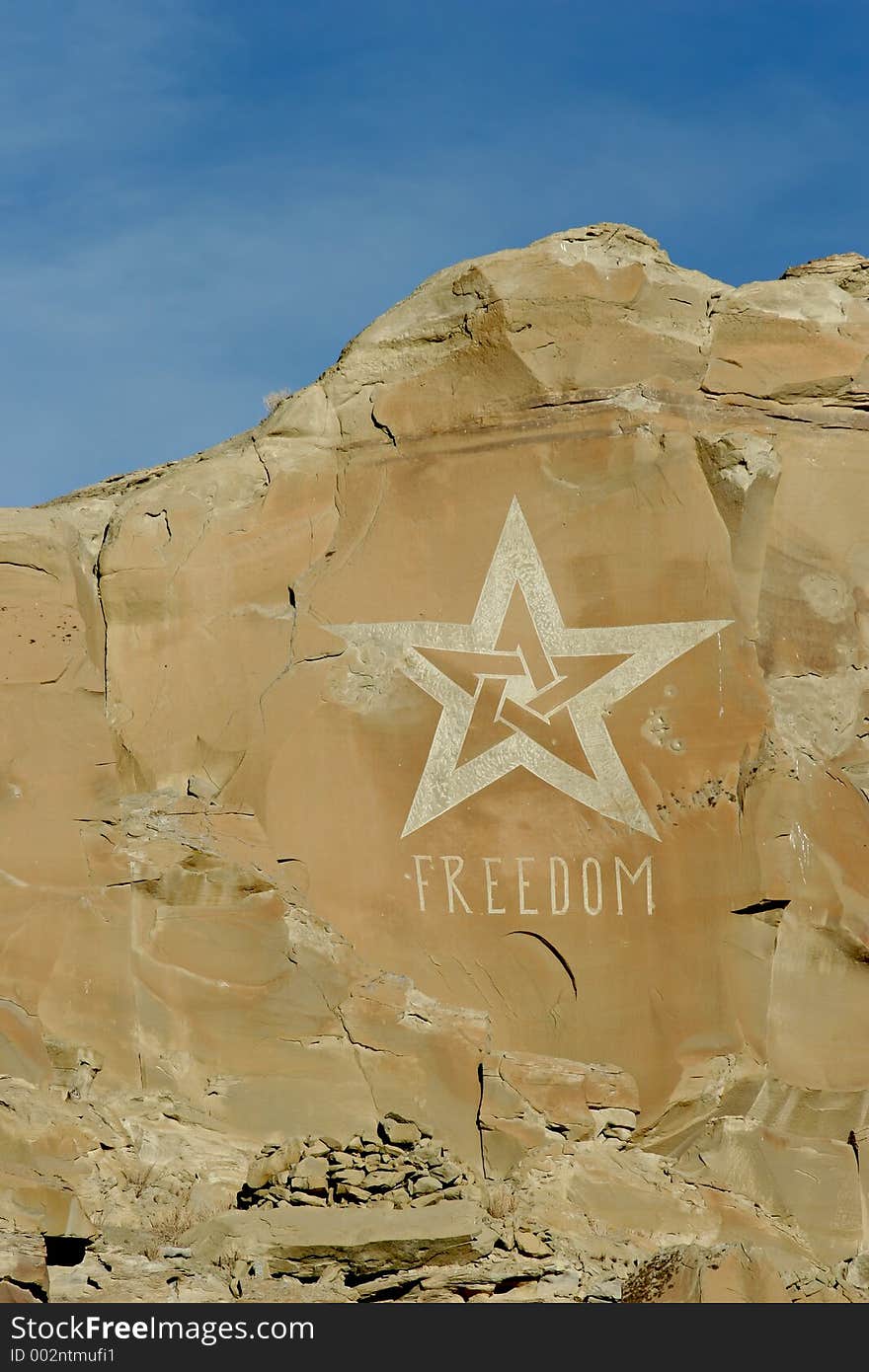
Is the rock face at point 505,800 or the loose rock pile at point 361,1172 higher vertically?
the rock face at point 505,800

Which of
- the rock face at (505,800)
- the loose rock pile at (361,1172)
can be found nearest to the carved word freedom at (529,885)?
the rock face at (505,800)

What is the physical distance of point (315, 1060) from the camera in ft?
30.0

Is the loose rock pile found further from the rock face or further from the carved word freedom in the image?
the carved word freedom

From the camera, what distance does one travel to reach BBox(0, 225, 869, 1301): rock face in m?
8.95

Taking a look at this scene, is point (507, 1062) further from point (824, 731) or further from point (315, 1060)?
point (824, 731)

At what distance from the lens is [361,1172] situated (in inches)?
340

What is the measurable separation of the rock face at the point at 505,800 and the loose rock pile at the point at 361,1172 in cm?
4

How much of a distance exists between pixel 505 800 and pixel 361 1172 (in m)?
1.81

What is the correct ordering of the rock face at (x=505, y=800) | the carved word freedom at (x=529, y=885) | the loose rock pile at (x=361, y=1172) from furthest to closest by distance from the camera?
the carved word freedom at (x=529, y=885) → the rock face at (x=505, y=800) → the loose rock pile at (x=361, y=1172)

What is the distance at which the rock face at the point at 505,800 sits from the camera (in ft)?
29.4

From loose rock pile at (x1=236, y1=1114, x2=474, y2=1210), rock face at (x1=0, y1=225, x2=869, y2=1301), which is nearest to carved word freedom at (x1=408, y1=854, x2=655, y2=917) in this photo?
rock face at (x1=0, y1=225, x2=869, y2=1301)

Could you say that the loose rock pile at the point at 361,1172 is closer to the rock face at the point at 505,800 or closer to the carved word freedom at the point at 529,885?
the rock face at the point at 505,800

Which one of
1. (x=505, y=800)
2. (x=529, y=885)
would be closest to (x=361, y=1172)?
(x=529, y=885)

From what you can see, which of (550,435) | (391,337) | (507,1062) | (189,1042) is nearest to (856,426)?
(550,435)
